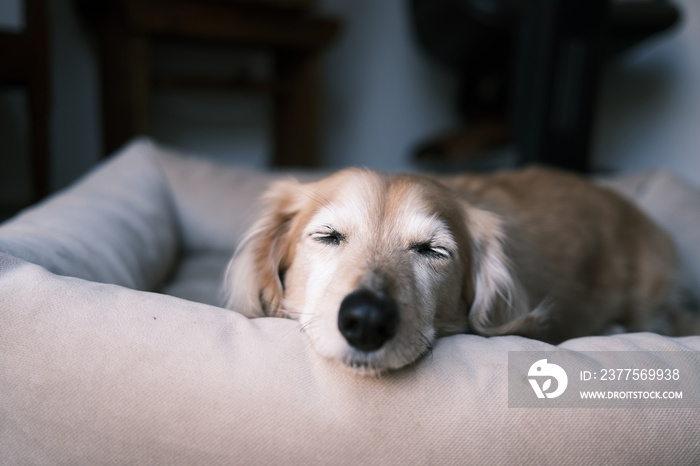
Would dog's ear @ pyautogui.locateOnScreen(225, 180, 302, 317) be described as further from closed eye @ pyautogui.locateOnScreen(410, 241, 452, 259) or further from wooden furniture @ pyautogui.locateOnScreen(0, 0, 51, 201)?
wooden furniture @ pyautogui.locateOnScreen(0, 0, 51, 201)

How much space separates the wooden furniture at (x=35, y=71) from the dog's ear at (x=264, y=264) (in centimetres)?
167

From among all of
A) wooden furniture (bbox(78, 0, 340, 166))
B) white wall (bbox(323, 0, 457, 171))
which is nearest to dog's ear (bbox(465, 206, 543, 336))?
wooden furniture (bbox(78, 0, 340, 166))

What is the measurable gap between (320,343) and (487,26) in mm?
3087

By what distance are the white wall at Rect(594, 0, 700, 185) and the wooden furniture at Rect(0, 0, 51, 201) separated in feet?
12.4

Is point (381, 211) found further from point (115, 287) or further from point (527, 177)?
point (527, 177)

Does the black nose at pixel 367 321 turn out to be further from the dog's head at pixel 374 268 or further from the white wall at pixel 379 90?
the white wall at pixel 379 90

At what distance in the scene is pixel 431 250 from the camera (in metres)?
1.26

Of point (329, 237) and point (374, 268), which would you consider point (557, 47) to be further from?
point (374, 268)

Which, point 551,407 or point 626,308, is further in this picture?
point 626,308

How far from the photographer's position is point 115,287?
107cm

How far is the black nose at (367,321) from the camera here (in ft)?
3.03

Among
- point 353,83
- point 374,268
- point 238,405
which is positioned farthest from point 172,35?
point 238,405

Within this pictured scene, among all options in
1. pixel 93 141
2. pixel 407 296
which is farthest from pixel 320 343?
pixel 93 141

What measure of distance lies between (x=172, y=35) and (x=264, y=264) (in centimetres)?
250
